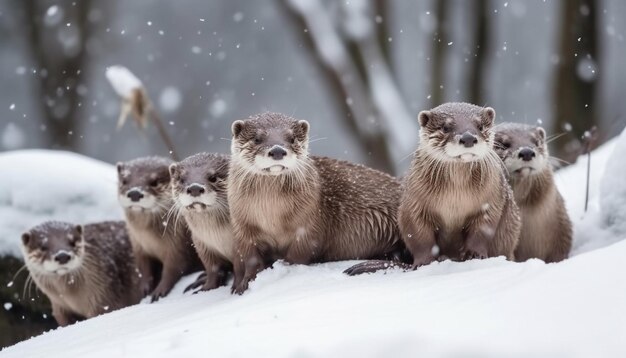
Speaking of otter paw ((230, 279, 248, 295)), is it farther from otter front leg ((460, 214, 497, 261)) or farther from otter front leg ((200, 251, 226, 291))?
otter front leg ((460, 214, 497, 261))

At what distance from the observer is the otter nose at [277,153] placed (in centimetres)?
413

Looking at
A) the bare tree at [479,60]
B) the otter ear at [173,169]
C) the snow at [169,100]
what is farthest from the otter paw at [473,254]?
the snow at [169,100]

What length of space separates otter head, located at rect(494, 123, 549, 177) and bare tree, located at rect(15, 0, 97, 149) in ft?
26.9

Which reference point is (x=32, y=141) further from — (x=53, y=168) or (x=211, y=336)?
(x=211, y=336)

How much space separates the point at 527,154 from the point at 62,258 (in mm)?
2590

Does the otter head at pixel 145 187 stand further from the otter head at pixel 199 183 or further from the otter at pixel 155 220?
the otter head at pixel 199 183

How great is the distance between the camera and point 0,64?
1579 cm

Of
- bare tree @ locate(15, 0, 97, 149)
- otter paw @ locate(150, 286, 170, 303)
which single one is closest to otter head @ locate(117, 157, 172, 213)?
otter paw @ locate(150, 286, 170, 303)

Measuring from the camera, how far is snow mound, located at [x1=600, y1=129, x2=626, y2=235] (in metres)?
4.94

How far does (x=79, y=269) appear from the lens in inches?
222

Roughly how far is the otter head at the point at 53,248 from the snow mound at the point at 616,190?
9.38 ft

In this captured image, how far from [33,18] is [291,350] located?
10499 millimetres

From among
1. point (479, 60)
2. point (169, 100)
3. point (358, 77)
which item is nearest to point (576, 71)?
point (479, 60)

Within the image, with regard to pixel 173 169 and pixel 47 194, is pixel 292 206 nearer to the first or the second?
pixel 173 169
